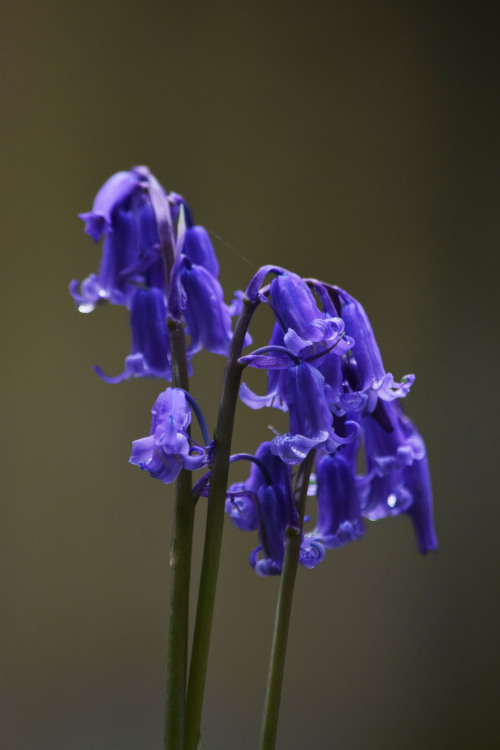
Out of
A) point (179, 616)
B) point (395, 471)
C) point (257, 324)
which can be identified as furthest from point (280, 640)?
point (257, 324)

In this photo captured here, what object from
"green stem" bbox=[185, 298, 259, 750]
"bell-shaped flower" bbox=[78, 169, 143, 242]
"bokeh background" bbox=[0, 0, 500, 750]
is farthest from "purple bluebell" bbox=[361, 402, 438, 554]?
"bokeh background" bbox=[0, 0, 500, 750]

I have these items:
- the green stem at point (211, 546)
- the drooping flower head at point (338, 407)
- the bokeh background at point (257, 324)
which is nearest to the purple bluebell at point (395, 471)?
the drooping flower head at point (338, 407)

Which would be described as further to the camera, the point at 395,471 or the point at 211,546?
the point at 395,471

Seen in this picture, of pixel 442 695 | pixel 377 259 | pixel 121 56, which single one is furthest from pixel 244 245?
pixel 442 695

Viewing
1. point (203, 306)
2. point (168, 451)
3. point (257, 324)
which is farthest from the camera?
point (257, 324)

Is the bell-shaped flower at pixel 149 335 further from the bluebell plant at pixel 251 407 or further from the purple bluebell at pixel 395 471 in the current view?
the purple bluebell at pixel 395 471

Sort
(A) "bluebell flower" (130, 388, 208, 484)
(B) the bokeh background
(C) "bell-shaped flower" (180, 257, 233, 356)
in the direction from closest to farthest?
1. (A) "bluebell flower" (130, 388, 208, 484)
2. (C) "bell-shaped flower" (180, 257, 233, 356)
3. (B) the bokeh background

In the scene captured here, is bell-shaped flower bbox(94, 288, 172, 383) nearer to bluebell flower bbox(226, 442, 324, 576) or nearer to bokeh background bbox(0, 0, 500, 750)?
bluebell flower bbox(226, 442, 324, 576)

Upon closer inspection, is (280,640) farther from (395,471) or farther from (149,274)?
(149,274)
